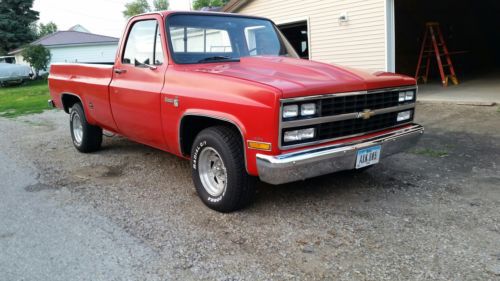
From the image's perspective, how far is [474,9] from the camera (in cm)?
1769

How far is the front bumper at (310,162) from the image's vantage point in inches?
136

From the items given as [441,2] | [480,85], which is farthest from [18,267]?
[441,2]

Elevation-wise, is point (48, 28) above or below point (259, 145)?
above

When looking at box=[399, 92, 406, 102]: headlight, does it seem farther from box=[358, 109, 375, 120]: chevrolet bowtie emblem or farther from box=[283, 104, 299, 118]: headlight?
box=[283, 104, 299, 118]: headlight

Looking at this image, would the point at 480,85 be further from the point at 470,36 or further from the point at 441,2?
the point at 470,36

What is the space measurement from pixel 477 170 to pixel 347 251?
270cm

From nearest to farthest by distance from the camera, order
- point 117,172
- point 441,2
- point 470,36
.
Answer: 1. point 117,172
2. point 441,2
3. point 470,36

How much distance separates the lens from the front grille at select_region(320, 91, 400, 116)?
371 centimetres

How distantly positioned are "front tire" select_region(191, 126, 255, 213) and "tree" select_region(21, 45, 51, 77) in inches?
1223

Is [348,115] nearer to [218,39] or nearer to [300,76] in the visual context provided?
[300,76]

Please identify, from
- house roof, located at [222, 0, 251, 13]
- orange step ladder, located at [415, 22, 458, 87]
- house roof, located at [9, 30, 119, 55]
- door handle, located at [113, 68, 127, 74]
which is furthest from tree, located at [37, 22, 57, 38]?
→ door handle, located at [113, 68, 127, 74]

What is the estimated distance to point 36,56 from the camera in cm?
3127

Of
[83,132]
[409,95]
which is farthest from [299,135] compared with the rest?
[83,132]

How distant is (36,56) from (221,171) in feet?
104
